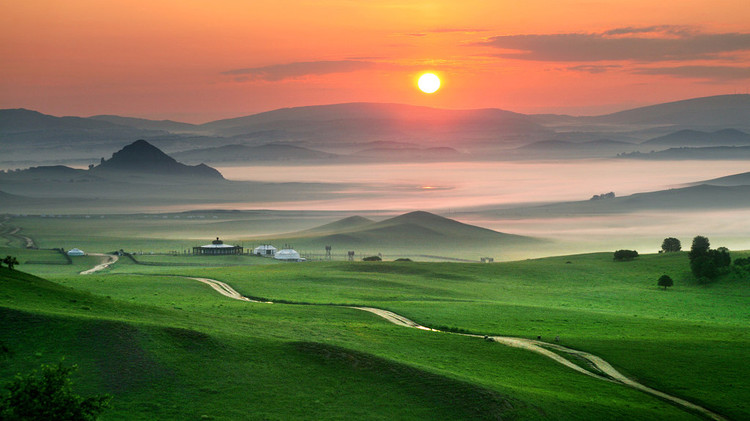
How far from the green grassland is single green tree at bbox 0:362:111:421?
16.0ft

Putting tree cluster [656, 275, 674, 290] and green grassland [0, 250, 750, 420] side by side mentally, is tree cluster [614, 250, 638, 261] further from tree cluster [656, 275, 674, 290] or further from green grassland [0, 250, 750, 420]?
green grassland [0, 250, 750, 420]

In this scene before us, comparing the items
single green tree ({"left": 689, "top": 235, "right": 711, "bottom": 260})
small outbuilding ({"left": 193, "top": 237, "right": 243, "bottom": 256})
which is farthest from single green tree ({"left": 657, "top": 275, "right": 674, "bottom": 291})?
small outbuilding ({"left": 193, "top": 237, "right": 243, "bottom": 256})

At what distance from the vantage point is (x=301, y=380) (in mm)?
42312

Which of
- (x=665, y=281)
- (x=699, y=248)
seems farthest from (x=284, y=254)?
(x=699, y=248)

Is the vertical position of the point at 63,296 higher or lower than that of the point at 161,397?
higher

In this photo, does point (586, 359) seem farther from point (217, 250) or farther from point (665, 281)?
point (217, 250)

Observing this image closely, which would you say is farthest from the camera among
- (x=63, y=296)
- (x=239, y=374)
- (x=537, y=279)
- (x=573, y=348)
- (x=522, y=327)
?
(x=537, y=279)

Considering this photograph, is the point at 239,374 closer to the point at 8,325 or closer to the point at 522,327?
the point at 8,325

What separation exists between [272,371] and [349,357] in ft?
15.3

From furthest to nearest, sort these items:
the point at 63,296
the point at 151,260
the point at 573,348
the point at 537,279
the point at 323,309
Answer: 1. the point at 151,260
2. the point at 537,279
3. the point at 323,309
4. the point at 573,348
5. the point at 63,296

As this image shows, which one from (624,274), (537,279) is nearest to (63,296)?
(537,279)

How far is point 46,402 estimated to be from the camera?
31062 millimetres

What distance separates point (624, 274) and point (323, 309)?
213ft

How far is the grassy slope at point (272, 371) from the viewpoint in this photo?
39094 millimetres
